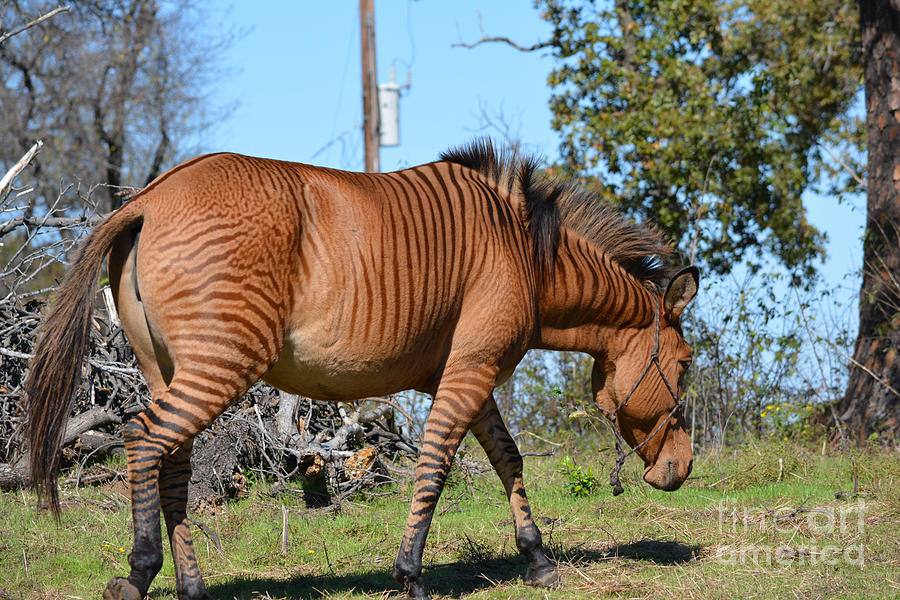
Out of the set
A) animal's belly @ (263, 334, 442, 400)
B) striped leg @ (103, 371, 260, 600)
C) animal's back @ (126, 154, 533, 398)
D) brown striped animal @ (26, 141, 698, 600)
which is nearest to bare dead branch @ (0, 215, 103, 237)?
brown striped animal @ (26, 141, 698, 600)

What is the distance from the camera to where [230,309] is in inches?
160

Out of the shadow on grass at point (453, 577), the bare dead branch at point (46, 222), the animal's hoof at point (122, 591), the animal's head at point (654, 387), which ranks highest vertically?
the bare dead branch at point (46, 222)

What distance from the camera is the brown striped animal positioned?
4070mm

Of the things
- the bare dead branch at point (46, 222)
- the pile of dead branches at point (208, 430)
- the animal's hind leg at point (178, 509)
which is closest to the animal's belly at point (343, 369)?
the animal's hind leg at point (178, 509)

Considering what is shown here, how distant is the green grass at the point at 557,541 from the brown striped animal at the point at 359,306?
1.87 ft

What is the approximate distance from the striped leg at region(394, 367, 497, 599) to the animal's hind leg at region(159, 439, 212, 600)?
1.11 meters

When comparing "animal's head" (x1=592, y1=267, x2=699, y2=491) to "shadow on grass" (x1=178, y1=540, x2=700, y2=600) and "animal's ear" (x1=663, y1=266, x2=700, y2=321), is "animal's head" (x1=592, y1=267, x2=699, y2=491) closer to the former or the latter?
"animal's ear" (x1=663, y1=266, x2=700, y2=321)

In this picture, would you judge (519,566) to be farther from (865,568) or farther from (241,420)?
(241,420)

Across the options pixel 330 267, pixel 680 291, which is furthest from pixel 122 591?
pixel 680 291

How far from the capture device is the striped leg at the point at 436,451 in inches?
182

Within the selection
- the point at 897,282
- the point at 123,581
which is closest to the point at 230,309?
the point at 123,581

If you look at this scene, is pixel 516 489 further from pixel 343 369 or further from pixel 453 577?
pixel 343 369

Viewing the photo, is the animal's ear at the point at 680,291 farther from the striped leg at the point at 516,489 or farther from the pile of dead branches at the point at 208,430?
the pile of dead branches at the point at 208,430

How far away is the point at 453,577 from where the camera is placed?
5.25 m
